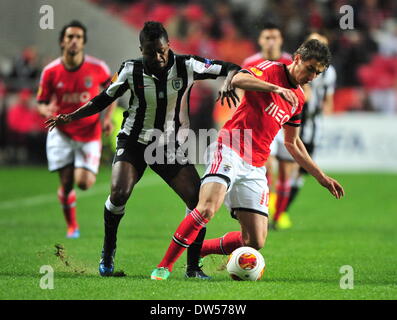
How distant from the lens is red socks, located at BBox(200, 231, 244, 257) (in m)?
7.39

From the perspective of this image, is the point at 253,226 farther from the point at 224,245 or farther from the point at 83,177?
the point at 83,177

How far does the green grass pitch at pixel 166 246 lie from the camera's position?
243 inches

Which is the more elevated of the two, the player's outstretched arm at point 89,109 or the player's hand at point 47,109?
the player's hand at point 47,109

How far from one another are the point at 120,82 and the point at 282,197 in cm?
483

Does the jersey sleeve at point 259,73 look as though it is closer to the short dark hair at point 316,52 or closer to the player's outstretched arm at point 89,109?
the short dark hair at point 316,52

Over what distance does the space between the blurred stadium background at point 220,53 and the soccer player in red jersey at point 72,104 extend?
8470 mm

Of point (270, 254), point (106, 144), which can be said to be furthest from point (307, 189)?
point (270, 254)

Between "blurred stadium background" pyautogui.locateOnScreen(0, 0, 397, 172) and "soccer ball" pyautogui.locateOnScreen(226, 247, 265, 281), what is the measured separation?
12099 mm

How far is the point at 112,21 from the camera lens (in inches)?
801

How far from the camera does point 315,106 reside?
1168 centimetres

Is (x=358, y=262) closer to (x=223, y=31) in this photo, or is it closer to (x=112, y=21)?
(x=112, y=21)

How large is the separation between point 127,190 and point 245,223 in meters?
1.05

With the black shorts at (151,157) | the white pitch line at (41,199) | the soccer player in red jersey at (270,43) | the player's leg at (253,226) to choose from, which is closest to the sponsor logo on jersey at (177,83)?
the black shorts at (151,157)
